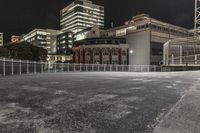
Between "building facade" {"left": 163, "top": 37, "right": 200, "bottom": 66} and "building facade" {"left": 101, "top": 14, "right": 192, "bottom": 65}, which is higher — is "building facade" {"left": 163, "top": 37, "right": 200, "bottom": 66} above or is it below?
below

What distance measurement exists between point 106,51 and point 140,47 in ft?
37.8

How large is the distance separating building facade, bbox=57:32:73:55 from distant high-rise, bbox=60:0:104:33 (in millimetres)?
28498

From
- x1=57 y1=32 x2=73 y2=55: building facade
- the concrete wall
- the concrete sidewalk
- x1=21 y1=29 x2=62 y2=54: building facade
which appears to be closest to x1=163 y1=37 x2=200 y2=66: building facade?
the concrete sidewalk

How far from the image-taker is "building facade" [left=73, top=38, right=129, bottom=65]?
68125 millimetres

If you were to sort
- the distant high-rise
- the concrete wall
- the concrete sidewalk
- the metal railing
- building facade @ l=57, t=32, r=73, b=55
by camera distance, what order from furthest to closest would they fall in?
1. the distant high-rise
2. building facade @ l=57, t=32, r=73, b=55
3. the concrete wall
4. the metal railing
5. the concrete sidewalk

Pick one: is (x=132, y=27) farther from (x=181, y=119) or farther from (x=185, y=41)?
(x=181, y=119)

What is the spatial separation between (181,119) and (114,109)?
1.47 meters

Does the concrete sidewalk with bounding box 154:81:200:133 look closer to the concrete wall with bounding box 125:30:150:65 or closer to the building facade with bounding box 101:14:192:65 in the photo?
the building facade with bounding box 101:14:192:65

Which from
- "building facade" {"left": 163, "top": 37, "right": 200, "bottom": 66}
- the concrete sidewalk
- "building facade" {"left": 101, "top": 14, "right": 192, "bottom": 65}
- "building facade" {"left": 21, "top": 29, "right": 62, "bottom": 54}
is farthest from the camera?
"building facade" {"left": 21, "top": 29, "right": 62, "bottom": 54}

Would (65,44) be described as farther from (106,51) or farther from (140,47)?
(140,47)

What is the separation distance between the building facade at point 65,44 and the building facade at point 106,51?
146ft

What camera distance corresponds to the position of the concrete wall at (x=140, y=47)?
6456 cm

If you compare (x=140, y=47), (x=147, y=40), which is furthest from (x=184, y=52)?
(x=140, y=47)

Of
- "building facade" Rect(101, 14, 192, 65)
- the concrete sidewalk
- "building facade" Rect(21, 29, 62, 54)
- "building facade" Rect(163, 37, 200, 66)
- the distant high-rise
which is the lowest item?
the concrete sidewalk
